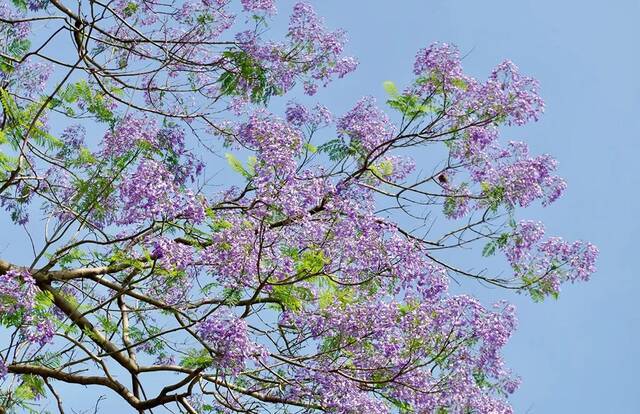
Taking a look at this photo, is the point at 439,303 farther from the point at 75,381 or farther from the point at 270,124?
the point at 75,381

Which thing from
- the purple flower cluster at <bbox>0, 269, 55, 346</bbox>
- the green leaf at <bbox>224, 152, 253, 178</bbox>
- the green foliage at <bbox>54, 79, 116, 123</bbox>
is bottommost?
the purple flower cluster at <bbox>0, 269, 55, 346</bbox>

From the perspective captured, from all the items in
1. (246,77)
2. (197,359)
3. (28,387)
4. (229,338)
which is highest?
(246,77)

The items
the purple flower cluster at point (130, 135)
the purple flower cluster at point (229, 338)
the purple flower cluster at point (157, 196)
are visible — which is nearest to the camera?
the purple flower cluster at point (229, 338)

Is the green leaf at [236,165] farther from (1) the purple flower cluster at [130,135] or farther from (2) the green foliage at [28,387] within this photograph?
(2) the green foliage at [28,387]

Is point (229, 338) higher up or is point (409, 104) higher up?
point (409, 104)

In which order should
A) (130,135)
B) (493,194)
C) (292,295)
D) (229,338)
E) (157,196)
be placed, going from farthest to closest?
(493,194) < (130,135) < (292,295) < (157,196) < (229,338)

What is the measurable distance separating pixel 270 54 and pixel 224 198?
4.41ft

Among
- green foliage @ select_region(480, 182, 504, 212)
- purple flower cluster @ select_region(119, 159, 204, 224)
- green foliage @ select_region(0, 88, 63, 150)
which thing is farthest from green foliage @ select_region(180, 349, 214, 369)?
green foliage @ select_region(480, 182, 504, 212)

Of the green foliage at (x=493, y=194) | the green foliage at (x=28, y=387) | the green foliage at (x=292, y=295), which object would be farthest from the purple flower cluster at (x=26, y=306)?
the green foliage at (x=493, y=194)

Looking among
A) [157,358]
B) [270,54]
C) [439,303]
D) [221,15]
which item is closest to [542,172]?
[439,303]

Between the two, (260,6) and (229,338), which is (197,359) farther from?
(260,6)

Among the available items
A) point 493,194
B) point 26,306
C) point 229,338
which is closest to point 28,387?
point 26,306

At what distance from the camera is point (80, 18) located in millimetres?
8211

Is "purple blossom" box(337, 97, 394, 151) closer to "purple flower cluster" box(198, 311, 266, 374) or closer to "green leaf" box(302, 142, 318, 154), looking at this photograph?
"green leaf" box(302, 142, 318, 154)
